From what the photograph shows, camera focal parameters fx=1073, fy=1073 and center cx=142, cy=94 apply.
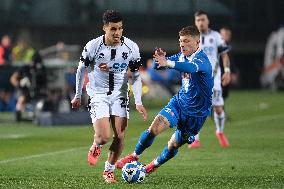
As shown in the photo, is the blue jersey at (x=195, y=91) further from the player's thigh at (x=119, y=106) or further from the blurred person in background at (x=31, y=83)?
the blurred person in background at (x=31, y=83)

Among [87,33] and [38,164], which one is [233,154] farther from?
[87,33]

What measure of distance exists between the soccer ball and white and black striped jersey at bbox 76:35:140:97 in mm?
1064

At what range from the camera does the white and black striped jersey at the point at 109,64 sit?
13805 mm

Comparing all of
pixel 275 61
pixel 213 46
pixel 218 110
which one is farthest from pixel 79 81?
pixel 275 61

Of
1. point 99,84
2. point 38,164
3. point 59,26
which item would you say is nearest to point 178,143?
point 99,84

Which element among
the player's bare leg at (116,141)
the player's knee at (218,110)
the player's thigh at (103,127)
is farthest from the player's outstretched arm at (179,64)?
the player's knee at (218,110)

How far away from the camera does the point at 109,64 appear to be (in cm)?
1390

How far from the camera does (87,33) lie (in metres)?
47.8

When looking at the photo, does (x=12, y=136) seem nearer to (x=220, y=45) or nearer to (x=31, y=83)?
(x=220, y=45)

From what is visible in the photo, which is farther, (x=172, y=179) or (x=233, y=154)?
(x=233, y=154)

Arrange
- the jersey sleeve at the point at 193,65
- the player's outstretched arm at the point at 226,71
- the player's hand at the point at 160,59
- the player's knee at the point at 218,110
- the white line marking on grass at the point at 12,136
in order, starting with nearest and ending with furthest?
the player's hand at the point at 160,59 < the jersey sleeve at the point at 193,65 < the player's outstretched arm at the point at 226,71 < the player's knee at the point at 218,110 < the white line marking on grass at the point at 12,136

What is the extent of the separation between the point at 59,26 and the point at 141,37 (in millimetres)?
4436

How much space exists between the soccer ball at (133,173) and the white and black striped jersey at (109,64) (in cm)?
106

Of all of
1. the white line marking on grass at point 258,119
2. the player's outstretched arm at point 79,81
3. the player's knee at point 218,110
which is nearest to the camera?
the player's outstretched arm at point 79,81
